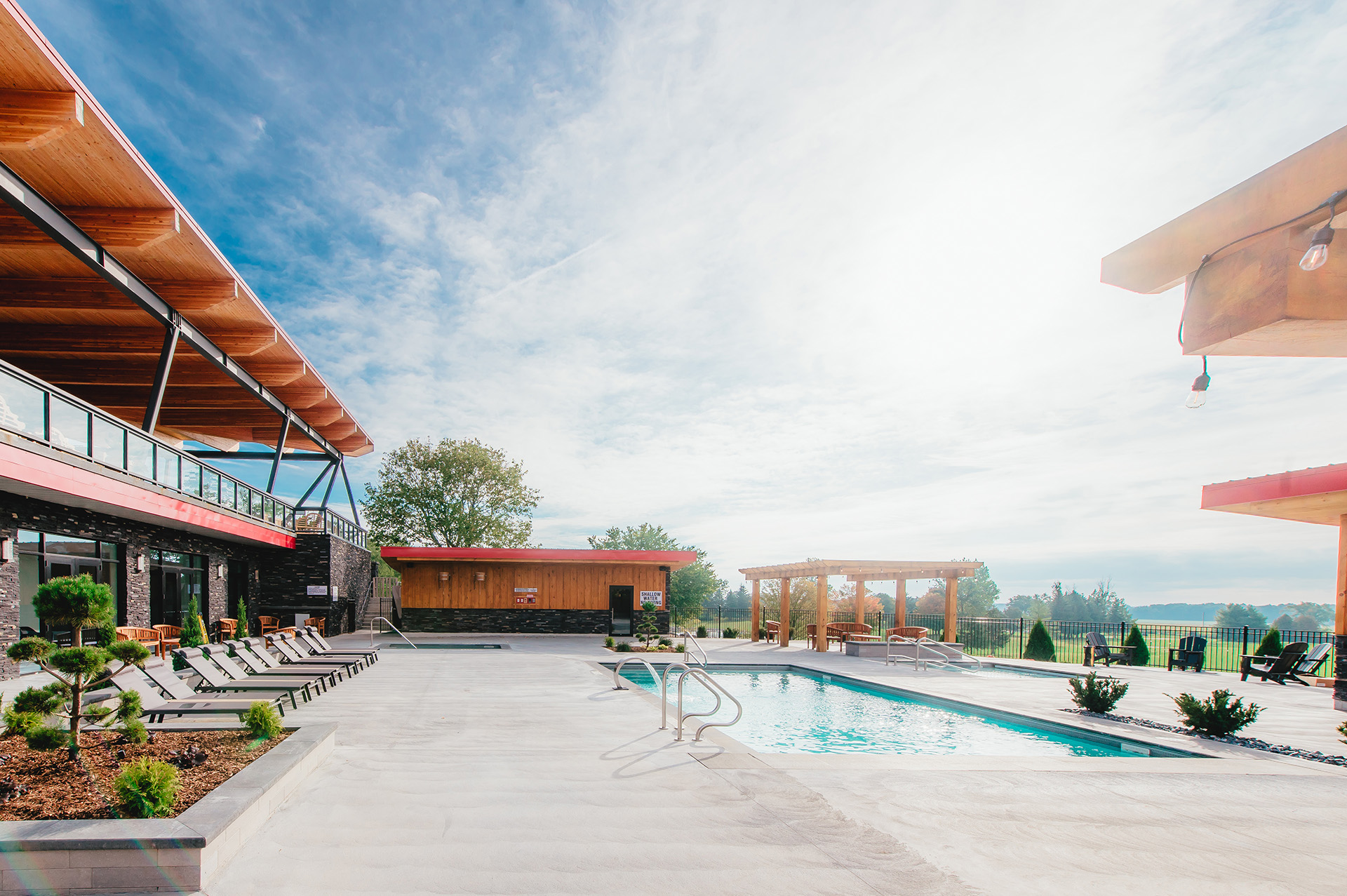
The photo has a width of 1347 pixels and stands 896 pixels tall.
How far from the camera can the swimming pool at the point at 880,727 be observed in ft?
28.7

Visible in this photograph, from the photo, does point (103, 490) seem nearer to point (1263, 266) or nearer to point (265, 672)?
point (265, 672)

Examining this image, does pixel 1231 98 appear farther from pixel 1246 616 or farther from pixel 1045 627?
pixel 1246 616

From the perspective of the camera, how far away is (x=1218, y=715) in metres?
8.23

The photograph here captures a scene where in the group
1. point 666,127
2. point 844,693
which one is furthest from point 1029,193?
point 844,693

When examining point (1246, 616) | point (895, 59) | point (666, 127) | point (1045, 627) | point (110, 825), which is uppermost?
point (666, 127)

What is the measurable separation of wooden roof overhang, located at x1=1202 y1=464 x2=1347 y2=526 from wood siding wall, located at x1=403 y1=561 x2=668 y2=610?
1657cm

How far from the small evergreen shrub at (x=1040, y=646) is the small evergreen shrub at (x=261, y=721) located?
2044cm

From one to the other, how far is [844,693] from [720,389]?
56.9 ft

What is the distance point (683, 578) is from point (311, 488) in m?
25.6

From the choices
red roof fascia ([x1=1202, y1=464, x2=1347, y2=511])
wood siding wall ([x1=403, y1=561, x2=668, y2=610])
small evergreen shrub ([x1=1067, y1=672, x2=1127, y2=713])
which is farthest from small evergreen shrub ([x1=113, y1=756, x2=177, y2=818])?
wood siding wall ([x1=403, y1=561, x2=668, y2=610])

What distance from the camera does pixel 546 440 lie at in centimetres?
3391

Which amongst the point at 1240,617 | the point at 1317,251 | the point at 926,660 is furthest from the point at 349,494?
the point at 1240,617

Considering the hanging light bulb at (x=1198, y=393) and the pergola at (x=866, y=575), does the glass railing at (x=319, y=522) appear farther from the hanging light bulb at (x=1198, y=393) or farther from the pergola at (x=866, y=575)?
the hanging light bulb at (x=1198, y=393)

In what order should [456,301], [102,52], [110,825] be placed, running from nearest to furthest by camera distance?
[110,825]
[102,52]
[456,301]
